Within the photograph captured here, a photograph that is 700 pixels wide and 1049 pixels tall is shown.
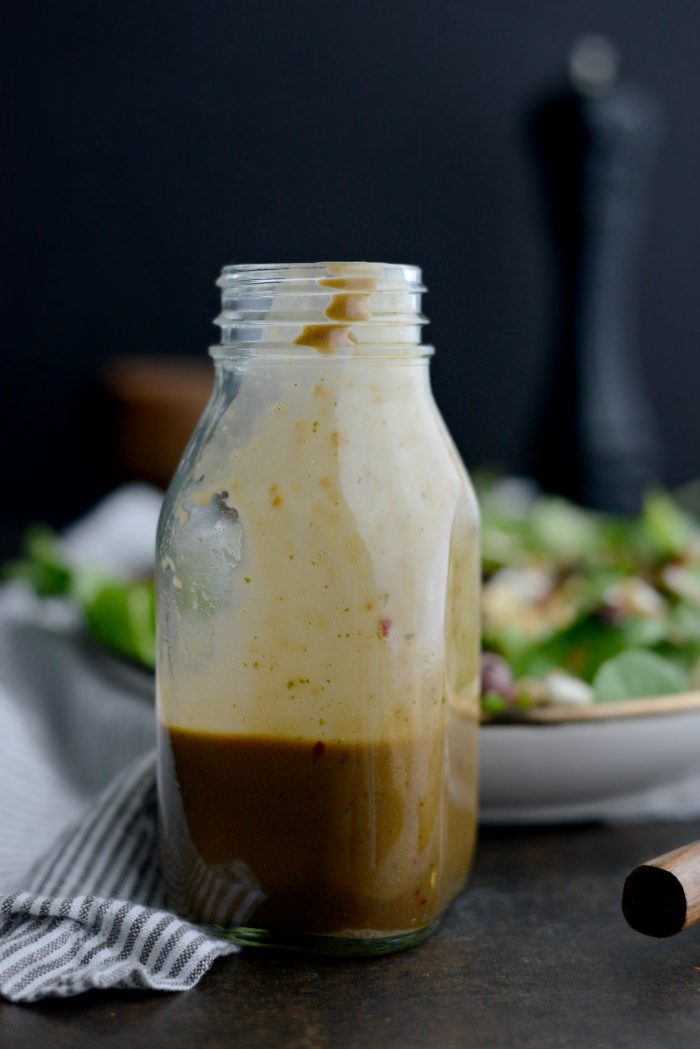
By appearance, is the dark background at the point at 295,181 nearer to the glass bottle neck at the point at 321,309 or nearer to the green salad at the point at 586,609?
the green salad at the point at 586,609

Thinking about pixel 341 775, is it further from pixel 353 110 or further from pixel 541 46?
pixel 541 46

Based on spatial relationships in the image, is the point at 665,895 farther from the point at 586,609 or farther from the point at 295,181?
the point at 295,181

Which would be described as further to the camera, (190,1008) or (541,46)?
(541,46)

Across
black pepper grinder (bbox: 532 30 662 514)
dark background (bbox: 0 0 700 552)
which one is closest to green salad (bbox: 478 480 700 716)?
black pepper grinder (bbox: 532 30 662 514)

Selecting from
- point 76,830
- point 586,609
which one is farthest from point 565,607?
point 76,830

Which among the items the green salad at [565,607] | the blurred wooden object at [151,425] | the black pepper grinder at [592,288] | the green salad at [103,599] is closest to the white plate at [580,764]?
the green salad at [565,607]

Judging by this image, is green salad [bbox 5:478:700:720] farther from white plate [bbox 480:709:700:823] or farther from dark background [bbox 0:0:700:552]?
dark background [bbox 0:0:700:552]

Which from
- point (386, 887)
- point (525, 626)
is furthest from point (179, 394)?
point (386, 887)
